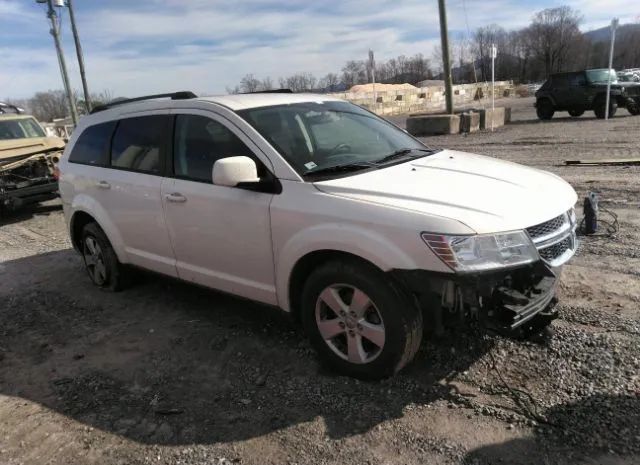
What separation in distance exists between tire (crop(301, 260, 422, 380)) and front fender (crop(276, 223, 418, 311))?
12cm

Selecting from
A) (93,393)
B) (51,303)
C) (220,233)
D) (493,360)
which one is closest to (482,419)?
(493,360)

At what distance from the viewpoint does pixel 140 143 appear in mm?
4645

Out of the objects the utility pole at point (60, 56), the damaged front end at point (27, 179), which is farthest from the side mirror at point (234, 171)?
the utility pole at point (60, 56)

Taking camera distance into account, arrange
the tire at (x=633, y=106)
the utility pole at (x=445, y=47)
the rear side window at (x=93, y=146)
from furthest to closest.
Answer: the tire at (x=633, y=106)
the utility pole at (x=445, y=47)
the rear side window at (x=93, y=146)

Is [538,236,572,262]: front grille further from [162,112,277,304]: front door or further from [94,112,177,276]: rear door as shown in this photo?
[94,112,177,276]: rear door

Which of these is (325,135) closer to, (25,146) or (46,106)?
(25,146)

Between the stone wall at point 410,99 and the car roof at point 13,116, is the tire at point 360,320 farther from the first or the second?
the stone wall at point 410,99

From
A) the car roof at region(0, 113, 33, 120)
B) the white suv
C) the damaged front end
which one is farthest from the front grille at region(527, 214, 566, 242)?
the car roof at region(0, 113, 33, 120)

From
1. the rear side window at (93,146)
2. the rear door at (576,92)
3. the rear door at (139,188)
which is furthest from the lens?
the rear door at (576,92)

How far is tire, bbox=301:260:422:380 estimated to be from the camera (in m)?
3.04

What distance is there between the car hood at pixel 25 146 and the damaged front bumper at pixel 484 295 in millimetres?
9638

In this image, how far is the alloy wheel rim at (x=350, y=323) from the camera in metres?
3.18

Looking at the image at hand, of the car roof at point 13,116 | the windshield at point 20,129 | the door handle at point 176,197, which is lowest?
the door handle at point 176,197

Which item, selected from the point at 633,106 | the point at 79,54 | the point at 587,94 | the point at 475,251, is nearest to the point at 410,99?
the point at 587,94
